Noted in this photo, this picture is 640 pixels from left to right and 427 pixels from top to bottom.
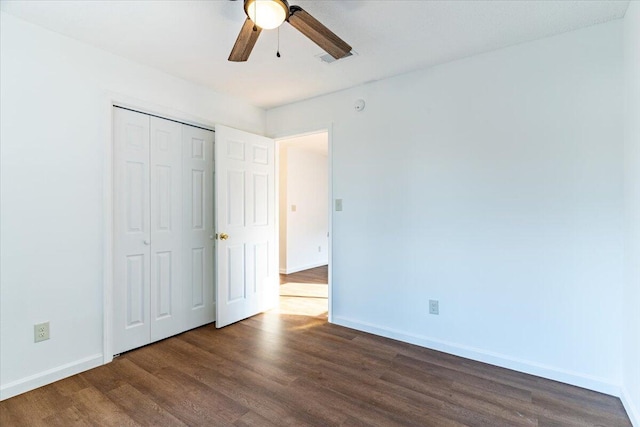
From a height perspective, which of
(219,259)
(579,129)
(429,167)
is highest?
(579,129)

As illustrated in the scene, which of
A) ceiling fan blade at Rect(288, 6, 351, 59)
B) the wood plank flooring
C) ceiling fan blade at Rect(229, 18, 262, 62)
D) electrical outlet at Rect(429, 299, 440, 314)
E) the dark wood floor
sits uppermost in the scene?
ceiling fan blade at Rect(288, 6, 351, 59)

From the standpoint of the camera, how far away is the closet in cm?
255

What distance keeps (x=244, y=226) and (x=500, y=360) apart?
8.56ft

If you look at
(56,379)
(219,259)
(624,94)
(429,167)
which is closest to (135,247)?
(219,259)

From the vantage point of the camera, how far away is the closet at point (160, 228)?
8.37 ft

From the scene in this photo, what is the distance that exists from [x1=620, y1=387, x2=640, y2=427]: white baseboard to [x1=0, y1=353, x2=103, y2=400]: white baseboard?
3.48 meters

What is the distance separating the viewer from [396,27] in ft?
6.86

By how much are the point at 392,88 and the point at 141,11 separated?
2043 mm

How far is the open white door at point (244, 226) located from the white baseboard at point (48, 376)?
3.38 ft

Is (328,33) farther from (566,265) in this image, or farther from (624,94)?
(566,265)

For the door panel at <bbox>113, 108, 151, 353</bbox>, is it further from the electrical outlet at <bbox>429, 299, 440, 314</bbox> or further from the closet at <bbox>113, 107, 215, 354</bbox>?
the electrical outlet at <bbox>429, 299, 440, 314</bbox>

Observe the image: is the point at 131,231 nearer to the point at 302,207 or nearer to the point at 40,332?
the point at 40,332

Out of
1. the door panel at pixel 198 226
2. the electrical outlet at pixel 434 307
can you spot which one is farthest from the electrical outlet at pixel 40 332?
the electrical outlet at pixel 434 307

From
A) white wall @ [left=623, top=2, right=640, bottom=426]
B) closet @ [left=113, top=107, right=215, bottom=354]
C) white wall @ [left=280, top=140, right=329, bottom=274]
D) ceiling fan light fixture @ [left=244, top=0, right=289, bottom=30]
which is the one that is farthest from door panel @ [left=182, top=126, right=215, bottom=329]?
white wall @ [left=623, top=2, right=640, bottom=426]
